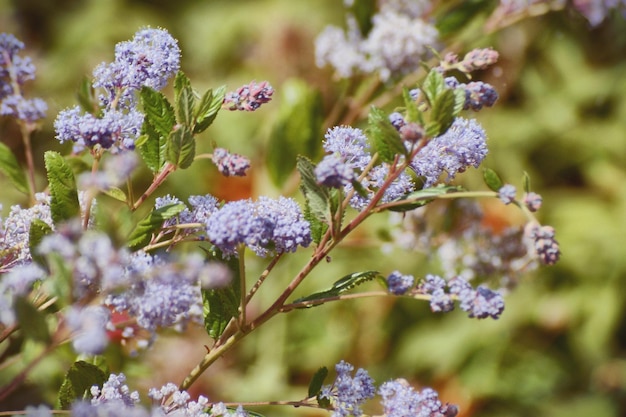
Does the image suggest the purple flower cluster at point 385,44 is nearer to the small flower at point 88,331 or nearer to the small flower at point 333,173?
the small flower at point 333,173

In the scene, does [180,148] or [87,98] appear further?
[87,98]

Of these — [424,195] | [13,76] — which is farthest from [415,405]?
[13,76]

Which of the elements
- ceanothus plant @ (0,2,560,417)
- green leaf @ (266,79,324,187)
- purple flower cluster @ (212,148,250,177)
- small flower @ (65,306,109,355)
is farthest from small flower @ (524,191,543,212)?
green leaf @ (266,79,324,187)

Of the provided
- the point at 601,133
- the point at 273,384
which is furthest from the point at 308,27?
the point at 273,384

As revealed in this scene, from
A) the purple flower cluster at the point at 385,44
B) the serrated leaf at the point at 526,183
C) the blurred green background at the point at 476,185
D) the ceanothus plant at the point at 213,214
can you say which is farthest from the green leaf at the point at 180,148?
the blurred green background at the point at 476,185

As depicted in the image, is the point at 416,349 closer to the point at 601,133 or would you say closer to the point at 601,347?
the point at 601,347

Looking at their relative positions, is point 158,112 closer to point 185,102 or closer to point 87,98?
point 185,102
